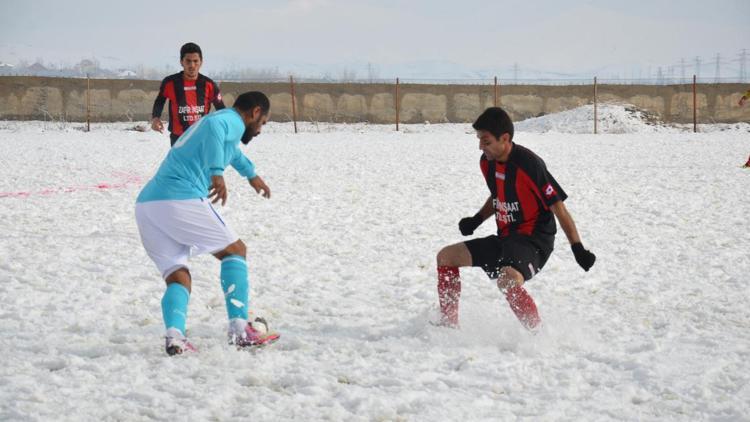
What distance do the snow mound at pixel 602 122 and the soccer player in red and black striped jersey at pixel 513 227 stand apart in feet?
82.6

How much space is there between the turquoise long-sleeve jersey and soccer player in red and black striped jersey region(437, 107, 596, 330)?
1396 mm

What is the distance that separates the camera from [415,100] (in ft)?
112

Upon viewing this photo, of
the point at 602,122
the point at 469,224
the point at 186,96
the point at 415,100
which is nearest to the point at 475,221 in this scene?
the point at 469,224

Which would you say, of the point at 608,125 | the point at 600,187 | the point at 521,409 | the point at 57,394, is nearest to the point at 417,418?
the point at 521,409

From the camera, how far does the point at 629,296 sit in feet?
19.2

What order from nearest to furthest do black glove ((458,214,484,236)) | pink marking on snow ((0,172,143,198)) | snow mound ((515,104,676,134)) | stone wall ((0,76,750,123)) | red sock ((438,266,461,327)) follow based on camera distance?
1. red sock ((438,266,461,327))
2. black glove ((458,214,484,236))
3. pink marking on snow ((0,172,143,198))
4. snow mound ((515,104,676,134))
5. stone wall ((0,76,750,123))

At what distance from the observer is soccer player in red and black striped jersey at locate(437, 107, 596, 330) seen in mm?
4513

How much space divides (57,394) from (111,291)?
2130 mm

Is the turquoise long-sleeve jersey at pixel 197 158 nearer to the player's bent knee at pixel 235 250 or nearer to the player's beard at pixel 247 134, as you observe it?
the player's beard at pixel 247 134

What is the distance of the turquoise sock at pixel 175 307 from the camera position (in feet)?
14.0

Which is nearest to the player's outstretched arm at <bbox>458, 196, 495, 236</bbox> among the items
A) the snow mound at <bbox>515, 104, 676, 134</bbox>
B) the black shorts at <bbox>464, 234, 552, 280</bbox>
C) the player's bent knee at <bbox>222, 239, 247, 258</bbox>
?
the black shorts at <bbox>464, 234, 552, 280</bbox>

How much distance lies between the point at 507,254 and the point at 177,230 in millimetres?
1836

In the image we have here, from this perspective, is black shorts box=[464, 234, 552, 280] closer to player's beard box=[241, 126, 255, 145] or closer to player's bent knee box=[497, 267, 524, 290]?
player's bent knee box=[497, 267, 524, 290]

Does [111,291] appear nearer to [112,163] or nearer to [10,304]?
[10,304]
